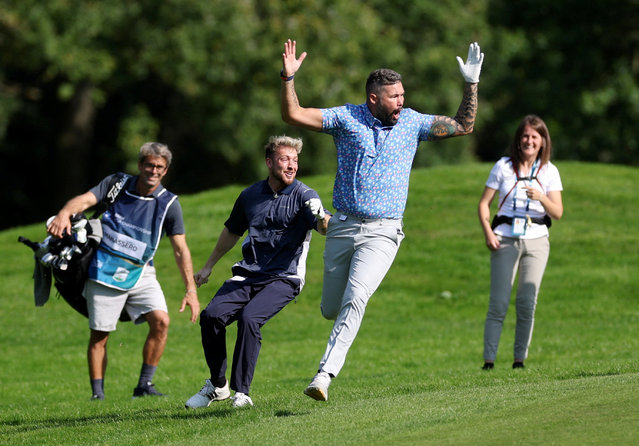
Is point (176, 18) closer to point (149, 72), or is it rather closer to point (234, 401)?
point (149, 72)

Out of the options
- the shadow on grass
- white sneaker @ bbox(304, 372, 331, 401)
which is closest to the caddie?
the shadow on grass

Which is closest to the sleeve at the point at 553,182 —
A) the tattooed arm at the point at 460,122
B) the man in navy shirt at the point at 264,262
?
the tattooed arm at the point at 460,122

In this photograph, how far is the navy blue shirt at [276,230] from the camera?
26.4 ft

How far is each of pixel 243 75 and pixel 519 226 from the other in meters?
21.1

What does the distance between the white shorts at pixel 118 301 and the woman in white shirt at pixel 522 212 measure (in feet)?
11.0

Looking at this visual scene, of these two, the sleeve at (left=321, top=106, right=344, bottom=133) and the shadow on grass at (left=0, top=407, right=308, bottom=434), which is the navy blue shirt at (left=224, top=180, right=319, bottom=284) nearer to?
the sleeve at (left=321, top=106, right=344, bottom=133)

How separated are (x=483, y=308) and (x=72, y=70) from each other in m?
16.7

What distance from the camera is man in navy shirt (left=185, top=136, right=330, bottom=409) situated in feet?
25.9

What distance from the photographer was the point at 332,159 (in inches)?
1299

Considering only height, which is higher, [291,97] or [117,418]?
[291,97]

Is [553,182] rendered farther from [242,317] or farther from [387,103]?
[242,317]

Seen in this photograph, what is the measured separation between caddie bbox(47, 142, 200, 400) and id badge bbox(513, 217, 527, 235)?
10.8 ft

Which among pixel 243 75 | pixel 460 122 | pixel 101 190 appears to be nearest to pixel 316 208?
pixel 460 122

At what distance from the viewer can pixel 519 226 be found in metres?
10.2
